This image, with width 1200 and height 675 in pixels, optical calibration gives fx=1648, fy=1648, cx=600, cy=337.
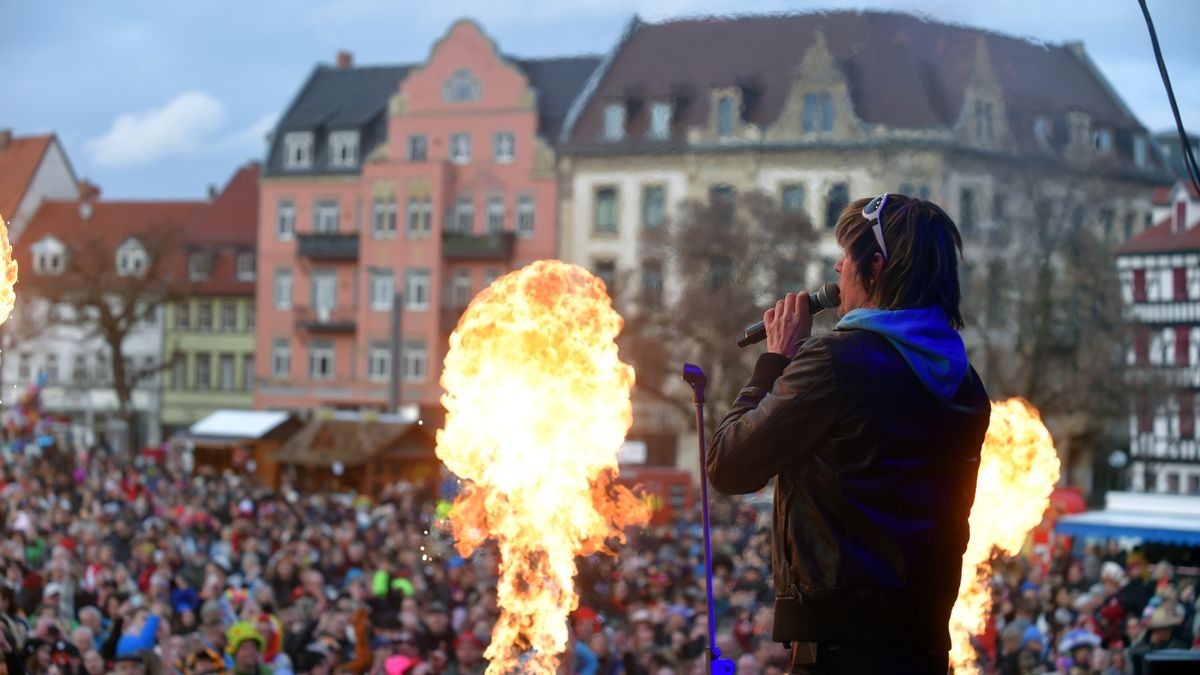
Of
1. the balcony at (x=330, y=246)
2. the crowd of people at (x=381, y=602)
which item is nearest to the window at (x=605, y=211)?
the balcony at (x=330, y=246)

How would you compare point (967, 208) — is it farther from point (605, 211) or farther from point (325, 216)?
point (325, 216)

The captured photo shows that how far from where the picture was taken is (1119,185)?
121 ft

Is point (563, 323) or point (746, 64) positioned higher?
point (746, 64)

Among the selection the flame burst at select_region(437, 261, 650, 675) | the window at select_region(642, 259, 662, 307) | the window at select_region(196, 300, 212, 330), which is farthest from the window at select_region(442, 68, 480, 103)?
the flame burst at select_region(437, 261, 650, 675)

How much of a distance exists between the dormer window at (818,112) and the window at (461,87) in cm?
1125

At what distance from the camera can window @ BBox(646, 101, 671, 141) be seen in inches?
1818

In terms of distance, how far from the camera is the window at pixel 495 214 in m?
49.7

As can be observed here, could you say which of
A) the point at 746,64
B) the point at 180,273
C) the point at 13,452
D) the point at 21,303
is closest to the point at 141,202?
the point at 180,273

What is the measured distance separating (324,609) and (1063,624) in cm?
650

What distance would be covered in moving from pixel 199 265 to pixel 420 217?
12.4 metres

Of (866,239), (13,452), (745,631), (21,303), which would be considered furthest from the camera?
(21,303)

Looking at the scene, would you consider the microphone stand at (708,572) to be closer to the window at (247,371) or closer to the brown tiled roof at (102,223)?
the brown tiled roof at (102,223)

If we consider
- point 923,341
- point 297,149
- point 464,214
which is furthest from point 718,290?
point 923,341

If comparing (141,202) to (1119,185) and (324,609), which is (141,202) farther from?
(324,609)
